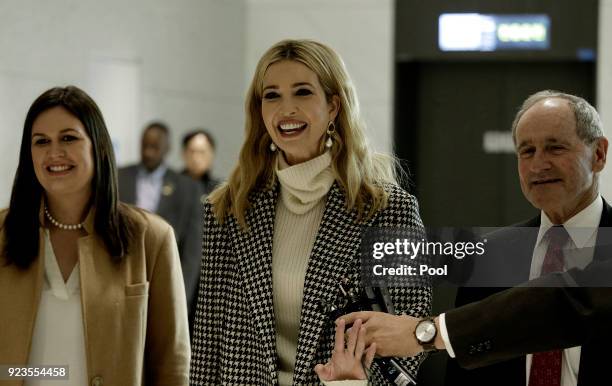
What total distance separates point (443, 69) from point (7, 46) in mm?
3552

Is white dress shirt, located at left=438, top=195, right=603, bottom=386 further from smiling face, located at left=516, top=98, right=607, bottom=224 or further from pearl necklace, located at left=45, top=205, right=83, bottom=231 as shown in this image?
pearl necklace, located at left=45, top=205, right=83, bottom=231

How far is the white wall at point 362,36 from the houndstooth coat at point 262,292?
5.62 metres

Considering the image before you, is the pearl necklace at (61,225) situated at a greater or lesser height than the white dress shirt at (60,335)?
greater

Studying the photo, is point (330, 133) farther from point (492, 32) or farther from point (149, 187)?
point (492, 32)

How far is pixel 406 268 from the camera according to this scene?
2.59m

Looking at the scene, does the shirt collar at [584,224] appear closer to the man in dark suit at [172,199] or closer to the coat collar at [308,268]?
the coat collar at [308,268]

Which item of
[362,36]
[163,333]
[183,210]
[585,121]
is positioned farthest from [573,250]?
[362,36]

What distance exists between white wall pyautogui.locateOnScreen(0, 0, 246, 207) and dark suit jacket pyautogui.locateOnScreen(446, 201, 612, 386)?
17.3 ft

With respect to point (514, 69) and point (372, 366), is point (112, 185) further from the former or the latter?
point (514, 69)

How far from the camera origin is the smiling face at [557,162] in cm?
247

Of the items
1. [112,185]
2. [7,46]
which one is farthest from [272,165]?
[7,46]

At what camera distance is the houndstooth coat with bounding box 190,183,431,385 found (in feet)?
8.67

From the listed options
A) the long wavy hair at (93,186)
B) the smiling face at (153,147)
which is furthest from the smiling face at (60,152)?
the smiling face at (153,147)

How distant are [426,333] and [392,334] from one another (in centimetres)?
8
